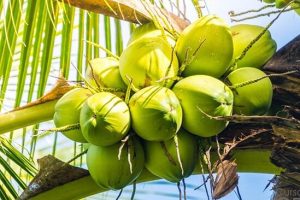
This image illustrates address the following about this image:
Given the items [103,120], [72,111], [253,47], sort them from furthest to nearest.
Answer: [253,47]
[72,111]
[103,120]

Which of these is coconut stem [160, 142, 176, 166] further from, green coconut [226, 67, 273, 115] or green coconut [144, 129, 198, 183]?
green coconut [226, 67, 273, 115]

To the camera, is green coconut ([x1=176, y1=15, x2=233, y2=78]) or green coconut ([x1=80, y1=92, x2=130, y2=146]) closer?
green coconut ([x1=80, y1=92, x2=130, y2=146])

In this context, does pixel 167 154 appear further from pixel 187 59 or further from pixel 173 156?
pixel 187 59

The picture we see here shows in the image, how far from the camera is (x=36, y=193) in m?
1.41

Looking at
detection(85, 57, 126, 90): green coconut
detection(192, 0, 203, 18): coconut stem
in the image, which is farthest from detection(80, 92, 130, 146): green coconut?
detection(192, 0, 203, 18): coconut stem

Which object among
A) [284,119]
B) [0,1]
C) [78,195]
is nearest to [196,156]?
[284,119]

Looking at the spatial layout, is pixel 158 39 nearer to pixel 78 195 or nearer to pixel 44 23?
pixel 78 195

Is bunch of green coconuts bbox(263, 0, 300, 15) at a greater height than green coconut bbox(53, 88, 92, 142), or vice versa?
bunch of green coconuts bbox(263, 0, 300, 15)

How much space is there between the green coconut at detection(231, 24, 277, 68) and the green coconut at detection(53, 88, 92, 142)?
373mm

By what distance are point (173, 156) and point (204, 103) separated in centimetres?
13

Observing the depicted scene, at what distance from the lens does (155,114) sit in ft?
3.95

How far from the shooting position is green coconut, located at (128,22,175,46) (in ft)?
4.51

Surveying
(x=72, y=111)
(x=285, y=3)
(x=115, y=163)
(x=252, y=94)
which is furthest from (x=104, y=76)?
(x=285, y=3)

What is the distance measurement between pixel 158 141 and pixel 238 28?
0.37 meters
